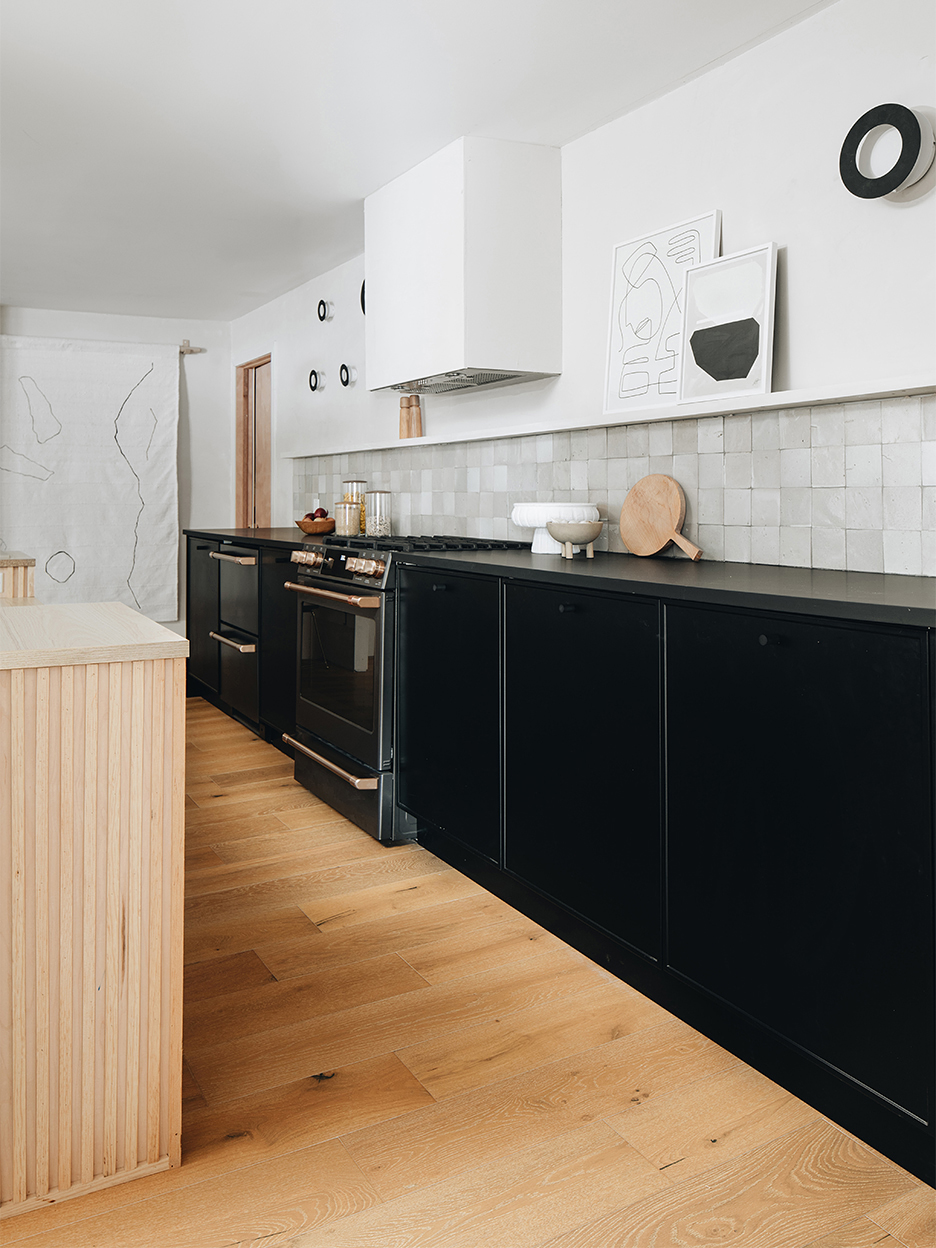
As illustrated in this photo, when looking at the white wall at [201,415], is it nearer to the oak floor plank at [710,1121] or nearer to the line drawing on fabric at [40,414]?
the line drawing on fabric at [40,414]

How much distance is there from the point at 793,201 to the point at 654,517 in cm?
86

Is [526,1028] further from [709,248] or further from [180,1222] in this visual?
[709,248]

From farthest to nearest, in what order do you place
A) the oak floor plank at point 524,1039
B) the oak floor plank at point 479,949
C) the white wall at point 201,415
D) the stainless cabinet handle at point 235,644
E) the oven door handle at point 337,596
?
1. the white wall at point 201,415
2. the stainless cabinet handle at point 235,644
3. the oven door handle at point 337,596
4. the oak floor plank at point 479,949
5. the oak floor plank at point 524,1039

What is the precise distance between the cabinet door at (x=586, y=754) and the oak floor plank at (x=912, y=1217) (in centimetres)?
60

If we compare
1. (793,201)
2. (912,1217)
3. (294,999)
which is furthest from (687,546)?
(912,1217)

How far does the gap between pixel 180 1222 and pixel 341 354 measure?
3.98m

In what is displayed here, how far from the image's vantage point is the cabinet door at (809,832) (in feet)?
4.51

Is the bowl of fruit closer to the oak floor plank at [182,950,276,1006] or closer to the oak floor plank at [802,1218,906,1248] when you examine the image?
the oak floor plank at [182,950,276,1006]

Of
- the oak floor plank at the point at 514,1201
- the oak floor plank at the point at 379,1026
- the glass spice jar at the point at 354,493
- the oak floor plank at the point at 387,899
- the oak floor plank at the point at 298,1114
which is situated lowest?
the oak floor plank at the point at 514,1201

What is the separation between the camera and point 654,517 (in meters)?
2.67

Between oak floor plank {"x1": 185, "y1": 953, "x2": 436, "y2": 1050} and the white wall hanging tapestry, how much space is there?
411 cm

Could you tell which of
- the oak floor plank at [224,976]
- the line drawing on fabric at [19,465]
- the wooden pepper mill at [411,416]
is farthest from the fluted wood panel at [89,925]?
the line drawing on fabric at [19,465]

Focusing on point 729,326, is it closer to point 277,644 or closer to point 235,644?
point 277,644

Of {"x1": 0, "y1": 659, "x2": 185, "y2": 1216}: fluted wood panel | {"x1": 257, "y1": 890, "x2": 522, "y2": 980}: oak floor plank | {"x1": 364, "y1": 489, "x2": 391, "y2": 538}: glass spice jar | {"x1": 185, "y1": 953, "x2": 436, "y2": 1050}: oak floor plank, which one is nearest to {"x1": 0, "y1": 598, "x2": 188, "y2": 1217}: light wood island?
{"x1": 0, "y1": 659, "x2": 185, "y2": 1216}: fluted wood panel
